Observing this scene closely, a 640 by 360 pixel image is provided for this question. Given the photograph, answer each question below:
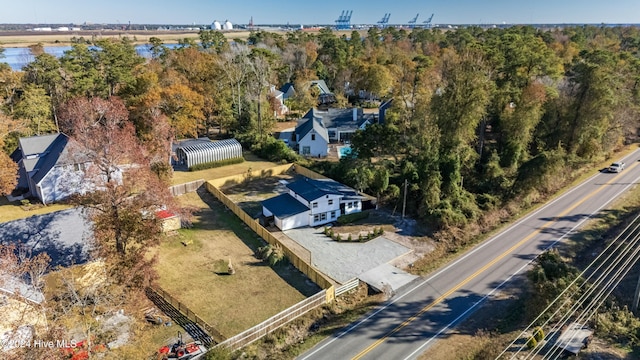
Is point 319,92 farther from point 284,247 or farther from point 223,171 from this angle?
point 284,247

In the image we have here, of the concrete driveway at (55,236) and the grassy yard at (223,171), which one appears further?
the grassy yard at (223,171)

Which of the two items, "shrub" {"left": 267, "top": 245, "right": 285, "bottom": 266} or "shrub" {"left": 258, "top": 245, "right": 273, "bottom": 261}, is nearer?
"shrub" {"left": 267, "top": 245, "right": 285, "bottom": 266}

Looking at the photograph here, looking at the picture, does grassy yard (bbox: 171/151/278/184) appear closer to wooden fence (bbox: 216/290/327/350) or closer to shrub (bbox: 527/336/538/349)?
wooden fence (bbox: 216/290/327/350)

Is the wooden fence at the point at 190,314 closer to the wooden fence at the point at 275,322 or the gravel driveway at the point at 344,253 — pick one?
the wooden fence at the point at 275,322

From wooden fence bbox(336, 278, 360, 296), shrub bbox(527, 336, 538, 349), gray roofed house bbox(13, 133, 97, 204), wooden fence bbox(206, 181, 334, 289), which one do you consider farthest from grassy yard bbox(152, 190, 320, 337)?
gray roofed house bbox(13, 133, 97, 204)

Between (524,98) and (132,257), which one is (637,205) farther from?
(132,257)

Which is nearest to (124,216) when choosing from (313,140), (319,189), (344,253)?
(344,253)

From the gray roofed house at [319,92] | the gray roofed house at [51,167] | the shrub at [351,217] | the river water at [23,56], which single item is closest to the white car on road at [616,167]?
the shrub at [351,217]
